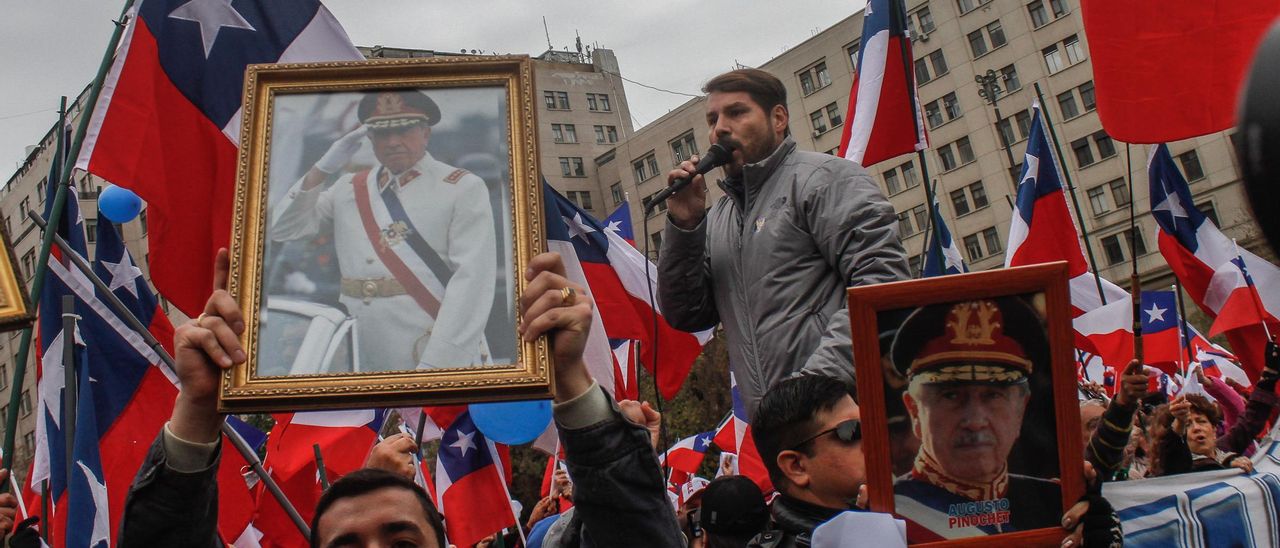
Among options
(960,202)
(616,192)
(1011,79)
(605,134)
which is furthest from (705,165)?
(605,134)

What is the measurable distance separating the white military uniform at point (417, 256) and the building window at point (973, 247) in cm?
5113

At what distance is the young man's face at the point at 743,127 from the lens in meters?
4.25

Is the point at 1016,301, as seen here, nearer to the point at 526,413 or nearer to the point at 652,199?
the point at 652,199

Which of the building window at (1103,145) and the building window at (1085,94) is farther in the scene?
the building window at (1085,94)

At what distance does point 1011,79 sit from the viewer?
50594 mm

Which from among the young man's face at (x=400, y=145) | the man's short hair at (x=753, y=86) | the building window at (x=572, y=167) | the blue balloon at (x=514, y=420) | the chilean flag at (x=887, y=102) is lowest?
the blue balloon at (x=514, y=420)

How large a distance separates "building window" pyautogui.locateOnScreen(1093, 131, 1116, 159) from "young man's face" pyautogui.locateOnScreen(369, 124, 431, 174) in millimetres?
48558

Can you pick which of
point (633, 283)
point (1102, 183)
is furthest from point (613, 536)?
point (1102, 183)

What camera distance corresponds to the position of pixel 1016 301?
2.64 m

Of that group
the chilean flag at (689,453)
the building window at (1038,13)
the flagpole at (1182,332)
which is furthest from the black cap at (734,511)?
the building window at (1038,13)

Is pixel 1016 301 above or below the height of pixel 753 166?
below

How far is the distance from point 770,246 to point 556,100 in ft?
213

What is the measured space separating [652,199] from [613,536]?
1870mm

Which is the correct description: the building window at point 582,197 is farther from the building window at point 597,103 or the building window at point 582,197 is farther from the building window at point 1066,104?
the building window at point 1066,104
